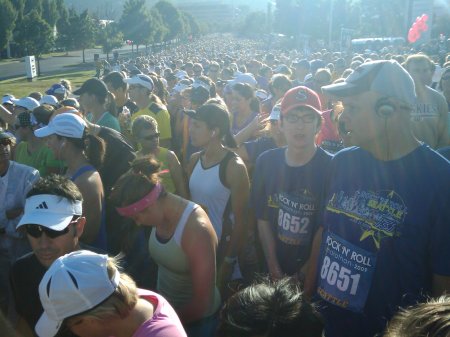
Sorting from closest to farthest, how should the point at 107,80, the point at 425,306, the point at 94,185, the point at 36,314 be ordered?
1. the point at 425,306
2. the point at 36,314
3. the point at 94,185
4. the point at 107,80

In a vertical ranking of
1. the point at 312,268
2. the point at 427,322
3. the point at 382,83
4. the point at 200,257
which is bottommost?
the point at 312,268

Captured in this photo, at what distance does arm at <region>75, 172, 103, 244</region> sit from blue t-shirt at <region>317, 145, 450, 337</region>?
5.46 ft

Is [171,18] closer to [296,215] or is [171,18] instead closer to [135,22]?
[135,22]

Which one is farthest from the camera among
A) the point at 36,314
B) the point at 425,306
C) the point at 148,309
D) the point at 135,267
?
the point at 135,267

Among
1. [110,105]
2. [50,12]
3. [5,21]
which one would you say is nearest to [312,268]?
[110,105]

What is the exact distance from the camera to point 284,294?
1725 mm

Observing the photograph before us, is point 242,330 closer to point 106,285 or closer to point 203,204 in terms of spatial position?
point 106,285

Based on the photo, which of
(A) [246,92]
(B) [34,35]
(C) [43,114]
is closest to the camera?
(C) [43,114]

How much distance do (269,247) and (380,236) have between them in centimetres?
110

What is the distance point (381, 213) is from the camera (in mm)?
2266

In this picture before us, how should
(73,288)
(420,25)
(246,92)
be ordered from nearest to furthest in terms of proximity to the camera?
(73,288) → (246,92) → (420,25)

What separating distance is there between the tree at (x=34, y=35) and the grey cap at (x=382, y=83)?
1753 inches

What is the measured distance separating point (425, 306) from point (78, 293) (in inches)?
54.2

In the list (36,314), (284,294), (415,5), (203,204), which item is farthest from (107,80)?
(415,5)
